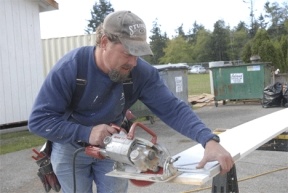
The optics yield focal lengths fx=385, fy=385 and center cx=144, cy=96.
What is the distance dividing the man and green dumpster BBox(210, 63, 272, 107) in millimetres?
11414

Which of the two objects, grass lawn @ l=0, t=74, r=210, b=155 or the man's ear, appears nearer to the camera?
the man's ear

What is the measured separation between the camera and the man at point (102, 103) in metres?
2.15

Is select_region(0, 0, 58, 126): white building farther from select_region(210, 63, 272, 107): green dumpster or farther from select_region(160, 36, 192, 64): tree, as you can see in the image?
select_region(160, 36, 192, 64): tree

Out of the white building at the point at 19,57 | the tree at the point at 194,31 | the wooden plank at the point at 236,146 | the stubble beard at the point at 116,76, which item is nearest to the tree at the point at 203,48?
the tree at the point at 194,31

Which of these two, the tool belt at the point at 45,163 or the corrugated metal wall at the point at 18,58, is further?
the corrugated metal wall at the point at 18,58

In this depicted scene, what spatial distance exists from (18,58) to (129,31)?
8.27 meters

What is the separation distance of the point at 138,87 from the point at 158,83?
0.14m

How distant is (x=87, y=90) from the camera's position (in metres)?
2.38

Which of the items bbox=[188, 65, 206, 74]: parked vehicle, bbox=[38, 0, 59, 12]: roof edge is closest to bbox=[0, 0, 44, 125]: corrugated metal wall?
bbox=[38, 0, 59, 12]: roof edge

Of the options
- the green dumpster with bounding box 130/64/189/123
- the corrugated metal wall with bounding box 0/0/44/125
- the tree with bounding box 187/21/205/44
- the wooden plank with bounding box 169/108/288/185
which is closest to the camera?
the wooden plank with bounding box 169/108/288/185

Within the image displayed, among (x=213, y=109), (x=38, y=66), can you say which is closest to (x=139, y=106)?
(x=38, y=66)

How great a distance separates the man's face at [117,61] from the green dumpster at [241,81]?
38.5 feet

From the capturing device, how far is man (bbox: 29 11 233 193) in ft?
7.05

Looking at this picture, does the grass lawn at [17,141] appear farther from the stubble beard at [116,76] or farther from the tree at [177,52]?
the tree at [177,52]
